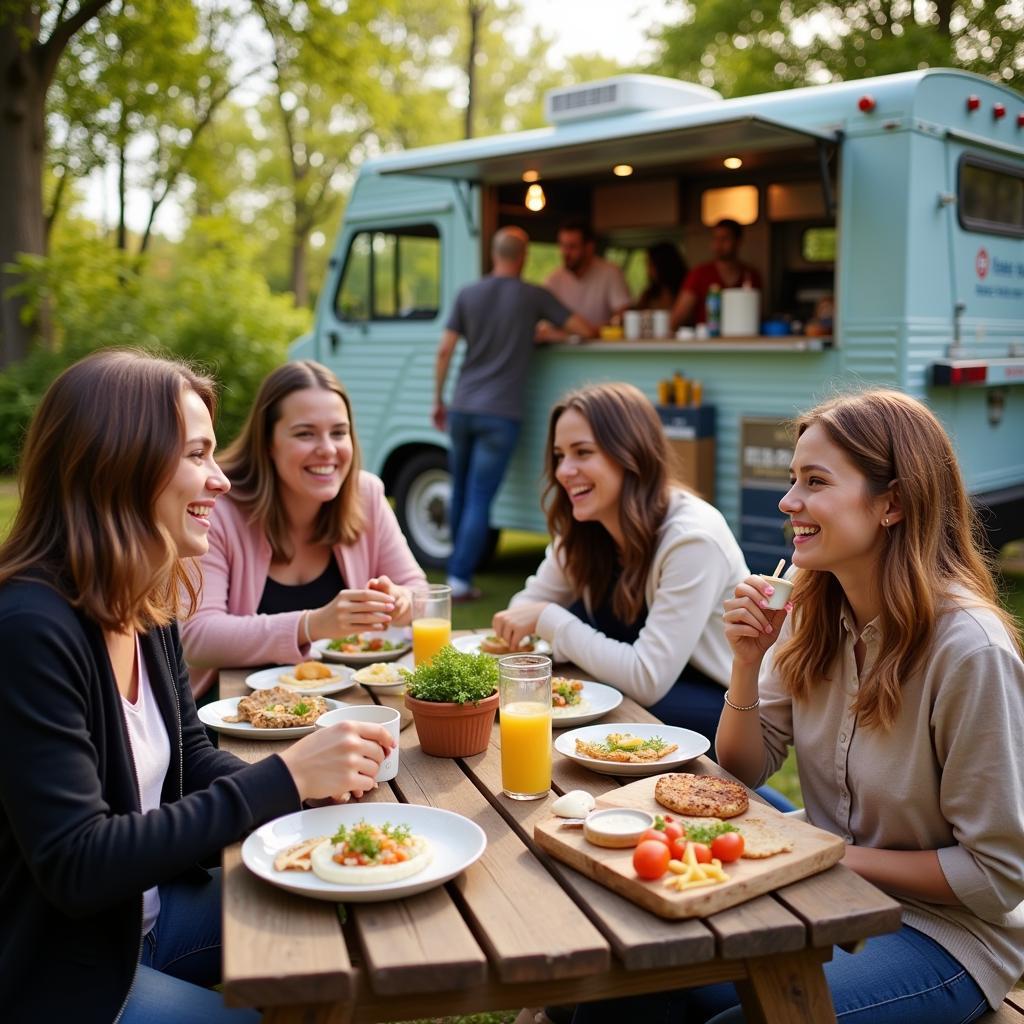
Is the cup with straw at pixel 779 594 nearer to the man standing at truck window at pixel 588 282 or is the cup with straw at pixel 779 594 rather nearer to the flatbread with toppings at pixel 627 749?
the flatbread with toppings at pixel 627 749

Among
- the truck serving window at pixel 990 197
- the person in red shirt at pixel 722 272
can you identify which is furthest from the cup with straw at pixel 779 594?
the person in red shirt at pixel 722 272

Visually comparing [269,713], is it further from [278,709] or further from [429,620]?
[429,620]

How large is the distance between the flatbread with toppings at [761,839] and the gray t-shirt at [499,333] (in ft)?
17.8

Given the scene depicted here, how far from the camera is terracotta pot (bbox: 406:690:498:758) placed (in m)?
2.22

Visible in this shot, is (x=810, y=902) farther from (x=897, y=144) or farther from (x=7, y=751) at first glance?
(x=897, y=144)

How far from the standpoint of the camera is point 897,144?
558 cm

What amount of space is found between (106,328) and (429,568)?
24.5 feet

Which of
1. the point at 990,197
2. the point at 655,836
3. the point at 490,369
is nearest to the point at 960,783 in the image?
the point at 655,836

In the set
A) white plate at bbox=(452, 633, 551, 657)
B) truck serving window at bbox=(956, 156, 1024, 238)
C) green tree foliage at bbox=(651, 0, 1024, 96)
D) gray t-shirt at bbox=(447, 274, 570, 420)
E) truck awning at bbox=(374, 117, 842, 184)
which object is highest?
green tree foliage at bbox=(651, 0, 1024, 96)

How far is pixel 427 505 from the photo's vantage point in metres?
8.33

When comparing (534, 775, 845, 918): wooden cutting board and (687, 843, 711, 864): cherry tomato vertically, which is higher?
(687, 843, 711, 864): cherry tomato

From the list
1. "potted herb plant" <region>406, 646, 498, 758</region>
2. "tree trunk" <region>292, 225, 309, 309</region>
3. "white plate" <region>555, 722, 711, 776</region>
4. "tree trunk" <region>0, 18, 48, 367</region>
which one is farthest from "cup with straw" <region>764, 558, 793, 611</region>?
"tree trunk" <region>292, 225, 309, 309</region>

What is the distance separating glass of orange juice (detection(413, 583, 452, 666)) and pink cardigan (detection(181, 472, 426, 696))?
337 mm

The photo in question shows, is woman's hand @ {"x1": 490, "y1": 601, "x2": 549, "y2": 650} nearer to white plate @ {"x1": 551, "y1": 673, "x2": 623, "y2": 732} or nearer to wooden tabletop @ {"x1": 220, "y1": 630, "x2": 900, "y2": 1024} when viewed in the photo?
white plate @ {"x1": 551, "y1": 673, "x2": 623, "y2": 732}
